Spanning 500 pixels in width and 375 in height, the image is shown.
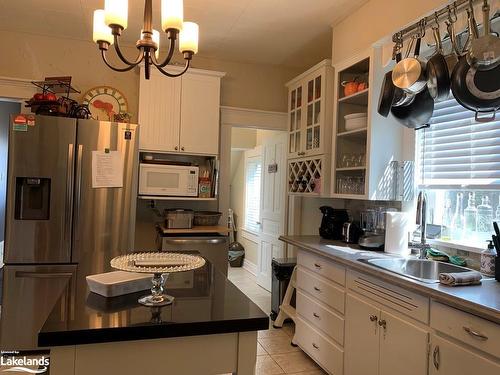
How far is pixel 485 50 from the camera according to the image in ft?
5.30

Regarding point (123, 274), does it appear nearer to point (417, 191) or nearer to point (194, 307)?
point (194, 307)

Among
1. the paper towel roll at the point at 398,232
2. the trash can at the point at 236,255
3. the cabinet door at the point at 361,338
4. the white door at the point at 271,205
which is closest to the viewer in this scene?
the cabinet door at the point at 361,338

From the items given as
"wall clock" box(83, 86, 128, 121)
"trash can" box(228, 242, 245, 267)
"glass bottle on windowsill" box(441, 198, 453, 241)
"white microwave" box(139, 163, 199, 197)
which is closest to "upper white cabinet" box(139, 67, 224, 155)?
"white microwave" box(139, 163, 199, 197)

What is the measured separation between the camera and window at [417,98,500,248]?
84.0 inches

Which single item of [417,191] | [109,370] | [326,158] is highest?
[326,158]

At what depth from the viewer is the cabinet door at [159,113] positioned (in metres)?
3.54

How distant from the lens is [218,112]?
3.78m

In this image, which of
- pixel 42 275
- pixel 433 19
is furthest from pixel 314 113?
pixel 42 275

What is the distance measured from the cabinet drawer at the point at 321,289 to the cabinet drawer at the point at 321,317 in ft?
0.18

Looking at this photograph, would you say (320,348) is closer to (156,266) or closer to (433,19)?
(156,266)

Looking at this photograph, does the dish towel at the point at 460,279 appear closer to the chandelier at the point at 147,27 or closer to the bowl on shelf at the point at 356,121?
the bowl on shelf at the point at 356,121

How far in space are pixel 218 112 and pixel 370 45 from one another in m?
1.65

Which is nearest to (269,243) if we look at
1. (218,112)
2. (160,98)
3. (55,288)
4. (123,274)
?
(218,112)

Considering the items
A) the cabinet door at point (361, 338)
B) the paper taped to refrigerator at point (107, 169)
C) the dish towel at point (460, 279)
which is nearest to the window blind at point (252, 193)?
the paper taped to refrigerator at point (107, 169)
